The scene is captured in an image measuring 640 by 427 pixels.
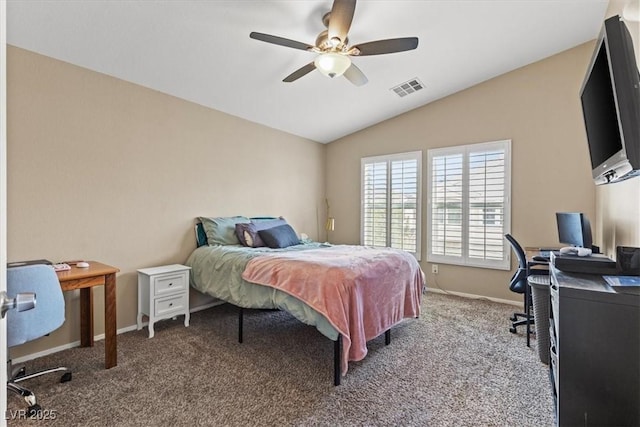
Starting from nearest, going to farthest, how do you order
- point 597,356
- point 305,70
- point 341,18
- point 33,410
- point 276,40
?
point 597,356 < point 33,410 < point 341,18 < point 276,40 < point 305,70

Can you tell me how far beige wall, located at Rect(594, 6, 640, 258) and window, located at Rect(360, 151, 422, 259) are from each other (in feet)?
6.75

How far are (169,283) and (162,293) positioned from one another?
11cm

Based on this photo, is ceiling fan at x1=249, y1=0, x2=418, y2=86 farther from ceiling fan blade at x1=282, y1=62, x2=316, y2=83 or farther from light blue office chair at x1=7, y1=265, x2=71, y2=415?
light blue office chair at x1=7, y1=265, x2=71, y2=415

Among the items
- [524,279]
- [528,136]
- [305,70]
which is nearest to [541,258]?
[524,279]

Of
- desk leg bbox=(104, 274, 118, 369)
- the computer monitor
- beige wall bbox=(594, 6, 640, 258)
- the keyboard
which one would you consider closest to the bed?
desk leg bbox=(104, 274, 118, 369)

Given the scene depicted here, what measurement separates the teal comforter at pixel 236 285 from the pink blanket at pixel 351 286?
0.26 ft

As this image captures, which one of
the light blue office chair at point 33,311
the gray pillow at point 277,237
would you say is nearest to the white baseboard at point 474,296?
the gray pillow at point 277,237

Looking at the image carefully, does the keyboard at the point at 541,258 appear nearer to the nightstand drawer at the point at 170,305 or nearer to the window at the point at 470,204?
the window at the point at 470,204

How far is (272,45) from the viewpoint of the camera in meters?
2.88

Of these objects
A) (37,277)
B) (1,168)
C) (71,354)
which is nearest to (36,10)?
(37,277)

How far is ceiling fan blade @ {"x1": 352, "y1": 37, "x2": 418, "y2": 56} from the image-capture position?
7.55ft

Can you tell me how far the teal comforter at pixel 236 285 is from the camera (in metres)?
2.28

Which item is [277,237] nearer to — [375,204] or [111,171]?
[111,171]

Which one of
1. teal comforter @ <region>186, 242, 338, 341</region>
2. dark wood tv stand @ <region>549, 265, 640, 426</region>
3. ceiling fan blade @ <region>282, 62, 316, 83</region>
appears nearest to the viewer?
dark wood tv stand @ <region>549, 265, 640, 426</region>
